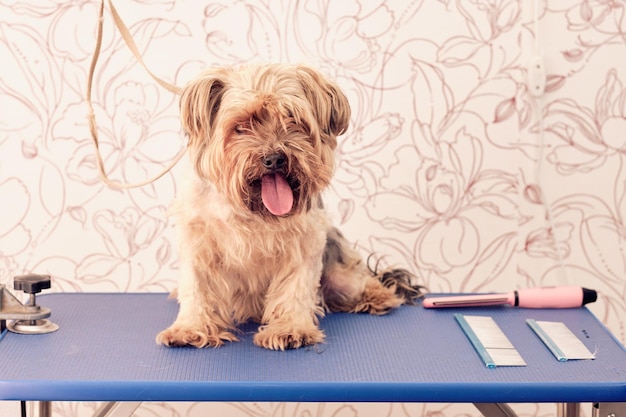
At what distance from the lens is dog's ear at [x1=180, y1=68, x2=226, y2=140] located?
168 centimetres

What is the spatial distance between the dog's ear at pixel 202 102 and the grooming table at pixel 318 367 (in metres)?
0.45

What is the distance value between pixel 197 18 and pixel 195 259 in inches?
34.9

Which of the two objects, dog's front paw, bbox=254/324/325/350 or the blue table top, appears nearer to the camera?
the blue table top

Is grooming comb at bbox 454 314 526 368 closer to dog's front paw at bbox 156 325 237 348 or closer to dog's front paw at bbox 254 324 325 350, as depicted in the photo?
dog's front paw at bbox 254 324 325 350

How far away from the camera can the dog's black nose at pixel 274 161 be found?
161 cm

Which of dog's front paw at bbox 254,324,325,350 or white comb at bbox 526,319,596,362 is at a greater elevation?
white comb at bbox 526,319,596,362

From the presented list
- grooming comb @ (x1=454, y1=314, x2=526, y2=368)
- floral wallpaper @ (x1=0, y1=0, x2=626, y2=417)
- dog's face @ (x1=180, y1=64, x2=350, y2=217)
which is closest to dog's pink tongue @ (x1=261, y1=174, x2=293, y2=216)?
dog's face @ (x1=180, y1=64, x2=350, y2=217)

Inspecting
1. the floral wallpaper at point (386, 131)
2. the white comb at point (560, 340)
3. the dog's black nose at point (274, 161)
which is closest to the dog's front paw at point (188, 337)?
the dog's black nose at point (274, 161)

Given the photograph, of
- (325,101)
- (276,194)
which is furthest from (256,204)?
(325,101)

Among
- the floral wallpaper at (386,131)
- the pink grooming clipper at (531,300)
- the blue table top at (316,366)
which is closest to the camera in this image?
the blue table top at (316,366)

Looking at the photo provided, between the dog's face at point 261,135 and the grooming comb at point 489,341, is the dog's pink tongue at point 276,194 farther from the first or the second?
the grooming comb at point 489,341

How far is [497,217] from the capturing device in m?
2.54

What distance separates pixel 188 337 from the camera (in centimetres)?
169

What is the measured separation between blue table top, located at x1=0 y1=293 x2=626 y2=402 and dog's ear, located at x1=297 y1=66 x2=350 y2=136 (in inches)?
17.6
